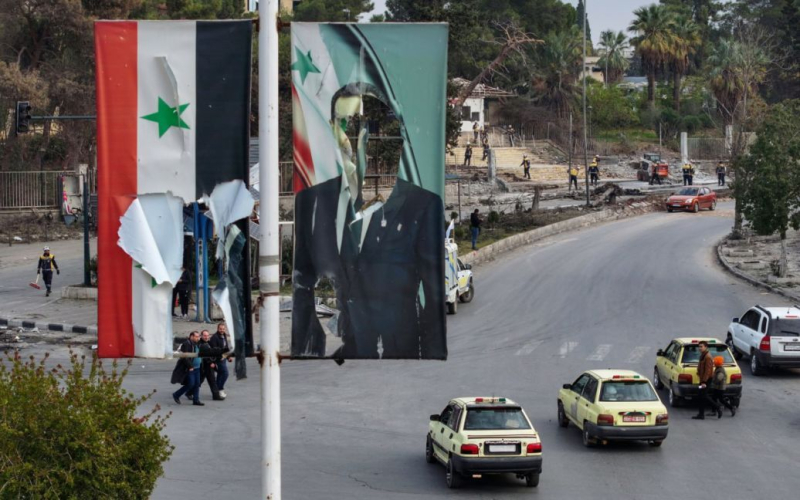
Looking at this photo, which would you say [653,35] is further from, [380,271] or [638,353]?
[380,271]

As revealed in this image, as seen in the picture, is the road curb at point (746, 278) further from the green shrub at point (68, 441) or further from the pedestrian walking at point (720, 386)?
the green shrub at point (68, 441)

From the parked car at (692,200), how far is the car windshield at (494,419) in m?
45.7

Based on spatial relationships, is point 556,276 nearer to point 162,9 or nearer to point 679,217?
point 679,217

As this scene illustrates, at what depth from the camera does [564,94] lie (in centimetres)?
9231

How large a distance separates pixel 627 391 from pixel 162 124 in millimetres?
13216

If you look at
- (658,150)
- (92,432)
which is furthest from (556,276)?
(658,150)

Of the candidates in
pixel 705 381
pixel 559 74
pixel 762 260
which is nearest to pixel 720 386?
pixel 705 381

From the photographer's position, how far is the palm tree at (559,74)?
92500 millimetres

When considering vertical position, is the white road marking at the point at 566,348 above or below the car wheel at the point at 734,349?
below

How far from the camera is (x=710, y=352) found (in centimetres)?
2197

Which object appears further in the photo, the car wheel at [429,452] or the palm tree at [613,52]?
the palm tree at [613,52]

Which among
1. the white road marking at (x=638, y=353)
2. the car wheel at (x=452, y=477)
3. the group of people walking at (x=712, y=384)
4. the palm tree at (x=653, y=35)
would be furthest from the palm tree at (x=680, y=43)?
the car wheel at (x=452, y=477)

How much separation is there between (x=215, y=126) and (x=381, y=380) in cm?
1718

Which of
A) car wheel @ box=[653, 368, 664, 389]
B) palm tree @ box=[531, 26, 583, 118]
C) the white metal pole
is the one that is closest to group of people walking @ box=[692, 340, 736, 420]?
car wheel @ box=[653, 368, 664, 389]
